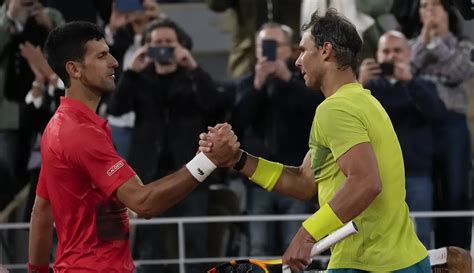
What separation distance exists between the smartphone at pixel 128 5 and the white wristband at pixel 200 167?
3443 mm

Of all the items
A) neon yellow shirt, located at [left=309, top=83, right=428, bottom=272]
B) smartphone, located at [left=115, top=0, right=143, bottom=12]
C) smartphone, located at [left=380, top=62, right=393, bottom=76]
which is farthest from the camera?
smartphone, located at [left=115, top=0, right=143, bottom=12]

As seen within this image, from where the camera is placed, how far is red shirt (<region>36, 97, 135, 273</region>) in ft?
16.0

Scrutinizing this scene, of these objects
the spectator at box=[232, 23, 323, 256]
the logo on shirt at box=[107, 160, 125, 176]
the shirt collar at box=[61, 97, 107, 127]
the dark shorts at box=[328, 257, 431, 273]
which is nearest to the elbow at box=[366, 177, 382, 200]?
the dark shorts at box=[328, 257, 431, 273]

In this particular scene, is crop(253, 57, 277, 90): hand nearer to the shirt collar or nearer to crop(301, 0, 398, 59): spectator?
crop(301, 0, 398, 59): spectator

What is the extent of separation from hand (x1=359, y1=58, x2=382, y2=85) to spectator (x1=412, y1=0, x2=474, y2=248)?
0.33 metres

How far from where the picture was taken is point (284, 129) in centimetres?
777

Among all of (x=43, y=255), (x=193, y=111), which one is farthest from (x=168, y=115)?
(x=43, y=255)

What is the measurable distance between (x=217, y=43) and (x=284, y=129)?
55.1 inches

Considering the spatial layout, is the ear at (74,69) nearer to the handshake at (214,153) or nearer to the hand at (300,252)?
the handshake at (214,153)

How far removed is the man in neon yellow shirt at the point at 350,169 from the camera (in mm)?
4492

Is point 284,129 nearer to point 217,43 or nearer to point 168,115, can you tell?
point 168,115

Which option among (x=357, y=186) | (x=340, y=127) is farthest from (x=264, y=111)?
(x=357, y=186)

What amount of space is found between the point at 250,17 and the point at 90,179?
358 cm

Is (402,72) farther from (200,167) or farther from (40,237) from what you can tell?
(40,237)
